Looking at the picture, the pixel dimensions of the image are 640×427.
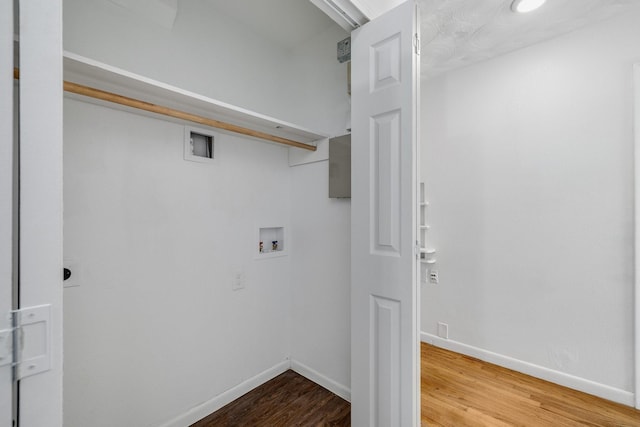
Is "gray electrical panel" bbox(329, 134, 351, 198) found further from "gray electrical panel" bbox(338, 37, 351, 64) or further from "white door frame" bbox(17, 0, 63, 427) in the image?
"white door frame" bbox(17, 0, 63, 427)

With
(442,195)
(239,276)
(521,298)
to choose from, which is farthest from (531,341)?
(239,276)

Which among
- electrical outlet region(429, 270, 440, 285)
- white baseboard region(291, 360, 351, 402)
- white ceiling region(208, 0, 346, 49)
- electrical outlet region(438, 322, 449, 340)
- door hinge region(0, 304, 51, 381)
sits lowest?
white baseboard region(291, 360, 351, 402)

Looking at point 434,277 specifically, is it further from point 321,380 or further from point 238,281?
point 238,281

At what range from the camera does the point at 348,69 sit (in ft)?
6.21

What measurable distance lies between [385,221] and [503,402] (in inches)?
64.0

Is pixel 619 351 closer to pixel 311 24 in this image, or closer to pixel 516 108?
pixel 516 108

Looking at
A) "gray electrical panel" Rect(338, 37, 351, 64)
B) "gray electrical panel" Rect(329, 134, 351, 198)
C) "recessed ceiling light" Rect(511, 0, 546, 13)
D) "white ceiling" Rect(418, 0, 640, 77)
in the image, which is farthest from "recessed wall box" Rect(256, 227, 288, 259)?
"recessed ceiling light" Rect(511, 0, 546, 13)

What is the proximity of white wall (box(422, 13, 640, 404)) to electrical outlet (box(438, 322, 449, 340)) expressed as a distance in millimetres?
45

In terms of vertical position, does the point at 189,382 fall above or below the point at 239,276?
below

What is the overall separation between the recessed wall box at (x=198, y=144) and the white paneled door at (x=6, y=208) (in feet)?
3.68

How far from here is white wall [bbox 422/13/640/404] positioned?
188cm

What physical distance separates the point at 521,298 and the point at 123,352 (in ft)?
8.97

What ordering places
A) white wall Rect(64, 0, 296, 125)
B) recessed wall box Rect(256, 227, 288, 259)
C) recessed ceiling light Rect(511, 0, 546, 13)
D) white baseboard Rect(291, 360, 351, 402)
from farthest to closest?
recessed wall box Rect(256, 227, 288, 259)
white baseboard Rect(291, 360, 351, 402)
recessed ceiling light Rect(511, 0, 546, 13)
white wall Rect(64, 0, 296, 125)

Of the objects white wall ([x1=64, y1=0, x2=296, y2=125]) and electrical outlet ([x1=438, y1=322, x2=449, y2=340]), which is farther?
electrical outlet ([x1=438, y1=322, x2=449, y2=340])
